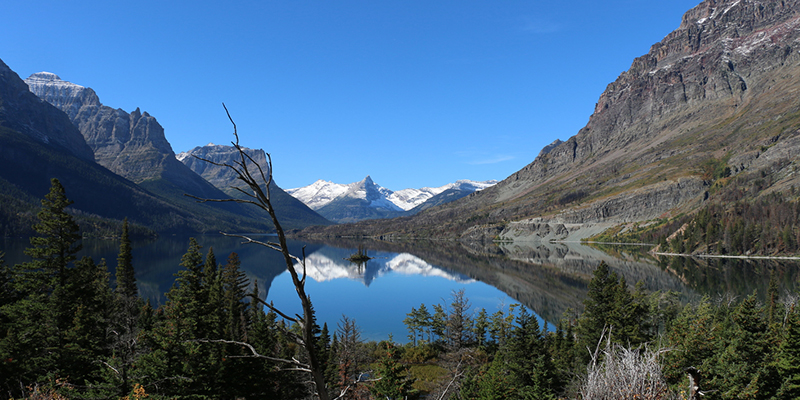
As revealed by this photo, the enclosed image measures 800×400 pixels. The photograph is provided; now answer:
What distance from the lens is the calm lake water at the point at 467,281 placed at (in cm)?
8950

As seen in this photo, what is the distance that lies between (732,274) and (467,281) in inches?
2831

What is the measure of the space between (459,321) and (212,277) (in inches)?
1254

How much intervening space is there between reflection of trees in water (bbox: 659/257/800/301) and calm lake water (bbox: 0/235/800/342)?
196 millimetres

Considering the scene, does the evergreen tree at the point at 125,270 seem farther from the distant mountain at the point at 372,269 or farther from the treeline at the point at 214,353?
the distant mountain at the point at 372,269

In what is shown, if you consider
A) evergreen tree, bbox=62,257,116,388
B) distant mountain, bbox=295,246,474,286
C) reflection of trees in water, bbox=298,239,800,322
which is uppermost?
evergreen tree, bbox=62,257,116,388

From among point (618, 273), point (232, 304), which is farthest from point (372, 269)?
point (232, 304)

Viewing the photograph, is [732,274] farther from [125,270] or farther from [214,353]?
[125,270]

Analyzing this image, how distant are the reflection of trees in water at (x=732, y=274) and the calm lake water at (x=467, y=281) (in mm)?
196

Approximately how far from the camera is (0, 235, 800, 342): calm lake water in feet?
294

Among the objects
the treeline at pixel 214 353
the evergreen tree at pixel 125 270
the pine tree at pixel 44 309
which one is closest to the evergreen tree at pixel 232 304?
the treeline at pixel 214 353

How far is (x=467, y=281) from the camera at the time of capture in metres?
129

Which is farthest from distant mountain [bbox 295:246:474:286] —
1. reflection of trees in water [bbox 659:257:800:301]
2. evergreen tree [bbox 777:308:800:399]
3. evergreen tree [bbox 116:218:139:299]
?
evergreen tree [bbox 777:308:800:399]

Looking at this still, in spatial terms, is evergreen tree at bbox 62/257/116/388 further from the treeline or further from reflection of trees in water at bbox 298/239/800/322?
reflection of trees in water at bbox 298/239/800/322

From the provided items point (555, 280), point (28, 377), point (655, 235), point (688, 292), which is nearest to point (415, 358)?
point (28, 377)
